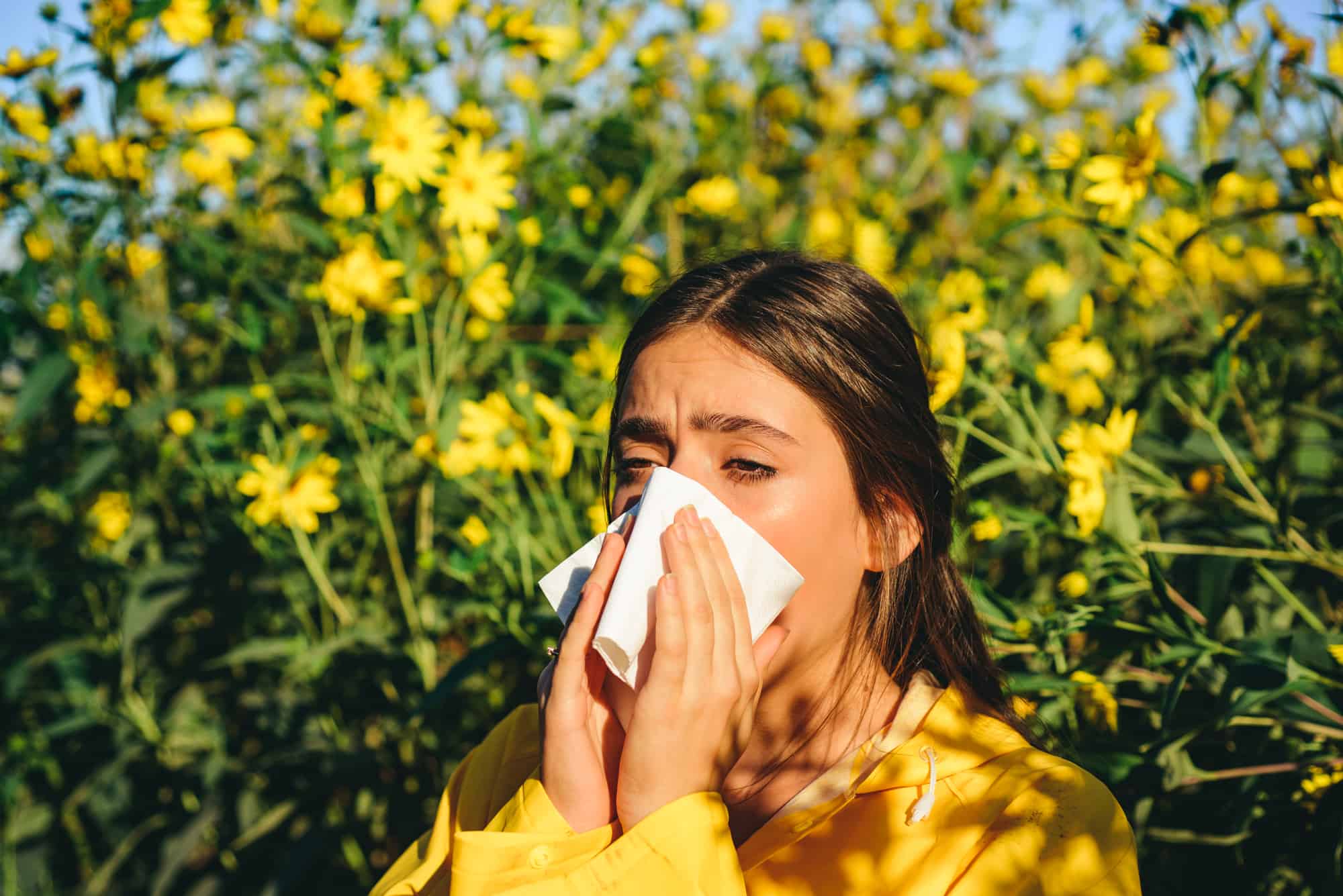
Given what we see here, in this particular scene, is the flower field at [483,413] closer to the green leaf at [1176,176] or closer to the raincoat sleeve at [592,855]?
the green leaf at [1176,176]

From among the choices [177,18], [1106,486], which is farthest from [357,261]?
[1106,486]

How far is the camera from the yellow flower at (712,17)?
3111mm

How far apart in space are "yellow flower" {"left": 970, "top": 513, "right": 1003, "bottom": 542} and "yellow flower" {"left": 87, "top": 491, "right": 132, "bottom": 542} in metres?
2.06

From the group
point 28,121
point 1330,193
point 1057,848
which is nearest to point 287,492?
point 28,121

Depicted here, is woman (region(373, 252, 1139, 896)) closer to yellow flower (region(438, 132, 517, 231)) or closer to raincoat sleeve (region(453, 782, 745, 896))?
raincoat sleeve (region(453, 782, 745, 896))

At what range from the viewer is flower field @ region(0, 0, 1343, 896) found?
1459mm

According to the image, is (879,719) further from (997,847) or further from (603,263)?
(603,263)

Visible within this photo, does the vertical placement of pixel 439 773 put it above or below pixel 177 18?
below

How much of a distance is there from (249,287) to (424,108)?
0.67m

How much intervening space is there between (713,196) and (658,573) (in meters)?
1.87

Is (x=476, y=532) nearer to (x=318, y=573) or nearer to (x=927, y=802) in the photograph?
(x=318, y=573)

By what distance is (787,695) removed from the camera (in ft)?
4.01

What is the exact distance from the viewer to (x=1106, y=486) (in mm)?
1448

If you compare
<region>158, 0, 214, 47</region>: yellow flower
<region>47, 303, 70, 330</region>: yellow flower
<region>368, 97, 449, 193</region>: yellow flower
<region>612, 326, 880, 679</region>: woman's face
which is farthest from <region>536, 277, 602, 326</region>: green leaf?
<region>47, 303, 70, 330</region>: yellow flower
